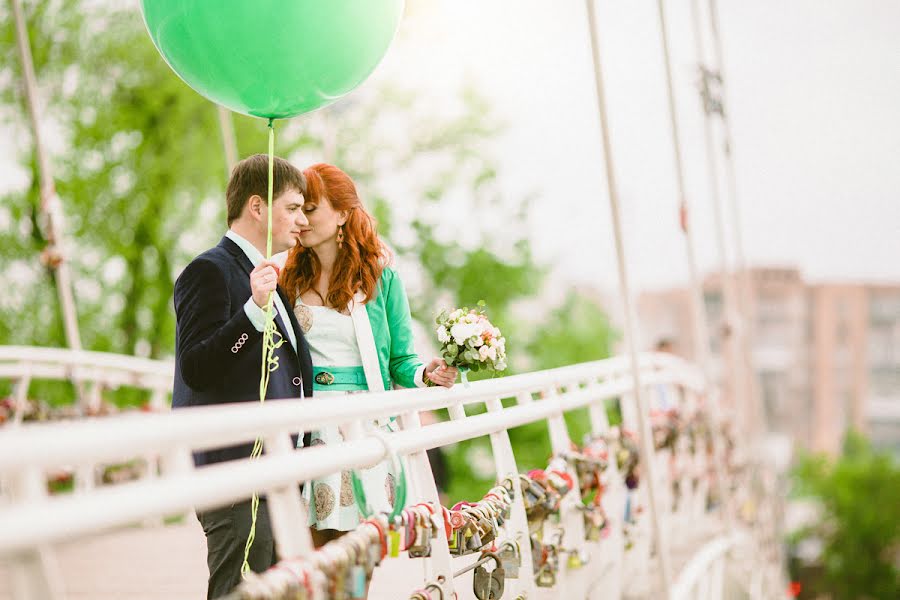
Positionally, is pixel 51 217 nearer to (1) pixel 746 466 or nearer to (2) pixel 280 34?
(2) pixel 280 34

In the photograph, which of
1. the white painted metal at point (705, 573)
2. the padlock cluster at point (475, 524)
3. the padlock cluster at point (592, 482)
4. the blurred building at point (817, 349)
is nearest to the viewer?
the padlock cluster at point (475, 524)

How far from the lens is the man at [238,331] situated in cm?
181

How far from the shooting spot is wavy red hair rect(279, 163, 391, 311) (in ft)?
6.89

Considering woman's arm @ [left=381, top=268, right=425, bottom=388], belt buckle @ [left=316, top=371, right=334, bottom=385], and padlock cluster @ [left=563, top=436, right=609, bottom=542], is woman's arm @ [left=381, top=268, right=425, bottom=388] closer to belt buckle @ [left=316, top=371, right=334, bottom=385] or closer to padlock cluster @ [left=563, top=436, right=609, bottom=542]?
belt buckle @ [left=316, top=371, right=334, bottom=385]

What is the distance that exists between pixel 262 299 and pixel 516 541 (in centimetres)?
87

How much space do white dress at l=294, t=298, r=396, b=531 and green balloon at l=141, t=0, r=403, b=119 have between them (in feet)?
1.52

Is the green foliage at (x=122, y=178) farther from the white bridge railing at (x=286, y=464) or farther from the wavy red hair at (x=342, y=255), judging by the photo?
the wavy red hair at (x=342, y=255)

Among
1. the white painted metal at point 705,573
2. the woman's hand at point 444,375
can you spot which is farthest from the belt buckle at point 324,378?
the white painted metal at point 705,573

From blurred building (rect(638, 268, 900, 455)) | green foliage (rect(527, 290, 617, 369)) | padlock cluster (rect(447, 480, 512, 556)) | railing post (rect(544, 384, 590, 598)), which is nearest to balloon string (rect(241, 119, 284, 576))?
padlock cluster (rect(447, 480, 512, 556))

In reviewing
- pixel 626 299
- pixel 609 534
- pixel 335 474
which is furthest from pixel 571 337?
pixel 335 474

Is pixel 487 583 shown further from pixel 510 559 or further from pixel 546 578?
Answer: pixel 546 578

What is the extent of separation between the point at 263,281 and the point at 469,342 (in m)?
0.48

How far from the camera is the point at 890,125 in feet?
181

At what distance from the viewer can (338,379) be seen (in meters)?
2.07
